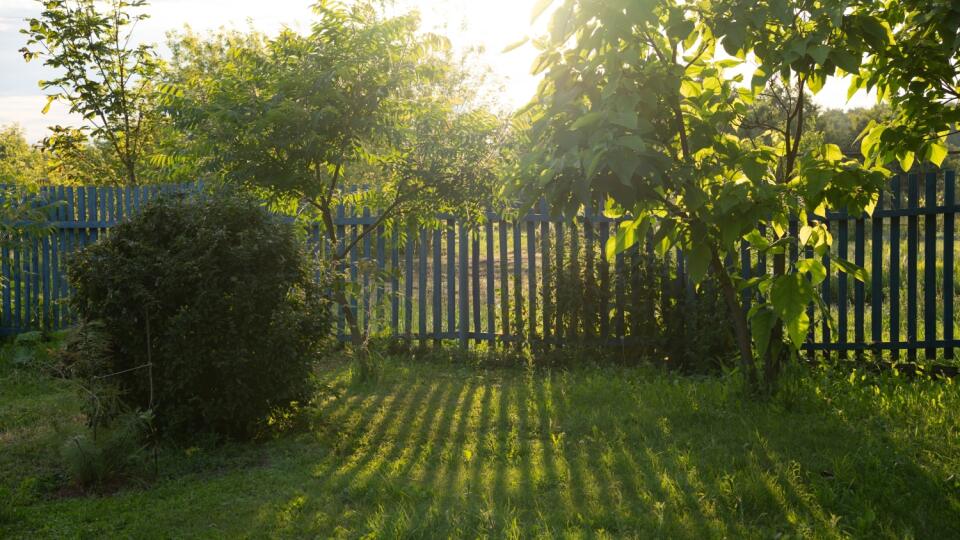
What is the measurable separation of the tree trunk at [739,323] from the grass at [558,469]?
0.63 feet

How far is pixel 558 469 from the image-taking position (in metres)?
4.75

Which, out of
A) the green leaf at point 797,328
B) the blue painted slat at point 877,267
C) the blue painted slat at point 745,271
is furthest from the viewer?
the blue painted slat at point 745,271

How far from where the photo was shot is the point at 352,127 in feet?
21.5

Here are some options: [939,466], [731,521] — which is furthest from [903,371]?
[731,521]

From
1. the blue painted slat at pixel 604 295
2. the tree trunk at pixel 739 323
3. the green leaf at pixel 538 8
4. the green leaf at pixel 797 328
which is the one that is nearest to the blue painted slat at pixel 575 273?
the blue painted slat at pixel 604 295

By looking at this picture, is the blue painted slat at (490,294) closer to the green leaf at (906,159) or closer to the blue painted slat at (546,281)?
the blue painted slat at (546,281)

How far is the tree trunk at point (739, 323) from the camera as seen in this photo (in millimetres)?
5578

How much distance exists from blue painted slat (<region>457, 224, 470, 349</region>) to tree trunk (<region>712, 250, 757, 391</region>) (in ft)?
11.1

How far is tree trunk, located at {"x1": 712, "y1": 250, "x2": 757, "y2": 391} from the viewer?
558 centimetres

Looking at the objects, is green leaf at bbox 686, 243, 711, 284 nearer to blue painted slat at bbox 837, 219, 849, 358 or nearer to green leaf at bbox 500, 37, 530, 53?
green leaf at bbox 500, 37, 530, 53

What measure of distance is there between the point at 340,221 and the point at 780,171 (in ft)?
15.9

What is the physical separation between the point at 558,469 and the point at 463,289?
4051mm

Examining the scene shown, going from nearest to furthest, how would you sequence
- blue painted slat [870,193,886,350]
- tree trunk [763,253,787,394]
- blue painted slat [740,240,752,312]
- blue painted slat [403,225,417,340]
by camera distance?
1. tree trunk [763,253,787,394]
2. blue painted slat [870,193,886,350]
3. blue painted slat [740,240,752,312]
4. blue painted slat [403,225,417,340]

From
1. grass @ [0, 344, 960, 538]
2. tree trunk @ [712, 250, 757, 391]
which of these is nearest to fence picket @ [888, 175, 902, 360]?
grass @ [0, 344, 960, 538]
